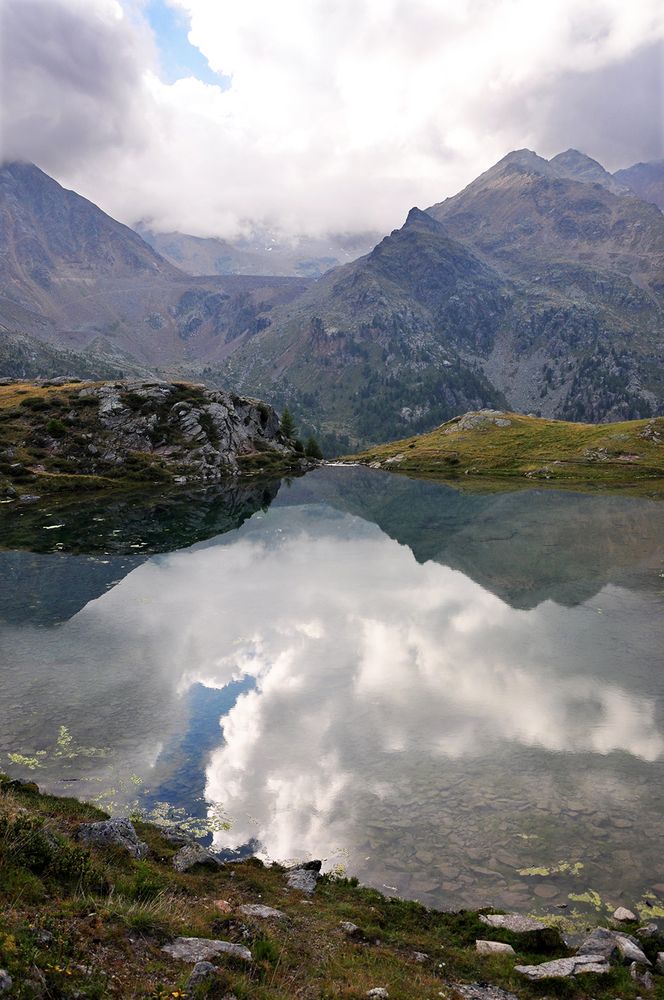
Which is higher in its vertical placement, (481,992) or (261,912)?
(481,992)

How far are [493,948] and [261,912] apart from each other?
23.2 ft

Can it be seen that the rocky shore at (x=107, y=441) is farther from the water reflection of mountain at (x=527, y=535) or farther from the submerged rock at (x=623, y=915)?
the submerged rock at (x=623, y=915)

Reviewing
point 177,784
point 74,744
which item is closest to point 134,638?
point 74,744

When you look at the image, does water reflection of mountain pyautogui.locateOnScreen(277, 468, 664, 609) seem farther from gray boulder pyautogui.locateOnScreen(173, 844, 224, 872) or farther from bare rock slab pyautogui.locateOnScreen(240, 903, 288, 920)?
bare rock slab pyautogui.locateOnScreen(240, 903, 288, 920)

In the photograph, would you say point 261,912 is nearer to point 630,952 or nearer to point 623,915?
point 630,952

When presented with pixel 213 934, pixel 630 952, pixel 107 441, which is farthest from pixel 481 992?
pixel 107 441

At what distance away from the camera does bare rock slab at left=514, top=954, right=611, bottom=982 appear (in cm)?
1541

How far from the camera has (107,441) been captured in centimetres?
17388

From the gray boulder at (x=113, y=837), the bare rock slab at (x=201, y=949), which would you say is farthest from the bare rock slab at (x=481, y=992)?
the gray boulder at (x=113, y=837)

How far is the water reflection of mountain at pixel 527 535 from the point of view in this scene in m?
69.1

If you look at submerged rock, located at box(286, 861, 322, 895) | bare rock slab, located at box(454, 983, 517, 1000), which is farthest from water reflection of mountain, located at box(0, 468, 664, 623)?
bare rock slab, located at box(454, 983, 517, 1000)

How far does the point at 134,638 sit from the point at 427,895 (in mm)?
35633

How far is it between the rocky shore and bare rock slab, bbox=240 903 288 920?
446ft

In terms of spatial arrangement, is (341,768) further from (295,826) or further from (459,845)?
(459,845)
